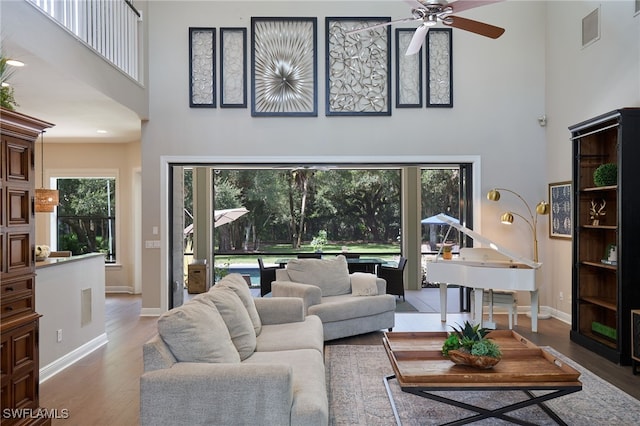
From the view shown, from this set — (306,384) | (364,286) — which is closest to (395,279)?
(364,286)

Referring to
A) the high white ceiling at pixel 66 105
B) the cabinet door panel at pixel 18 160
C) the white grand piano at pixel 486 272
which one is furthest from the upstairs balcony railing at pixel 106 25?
the white grand piano at pixel 486 272

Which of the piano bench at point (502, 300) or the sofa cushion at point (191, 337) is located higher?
the sofa cushion at point (191, 337)

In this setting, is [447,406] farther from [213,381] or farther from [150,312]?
[150,312]

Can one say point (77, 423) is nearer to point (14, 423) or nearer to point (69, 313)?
point (14, 423)

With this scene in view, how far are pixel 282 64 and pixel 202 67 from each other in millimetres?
1165

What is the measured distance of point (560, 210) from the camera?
21.9 ft

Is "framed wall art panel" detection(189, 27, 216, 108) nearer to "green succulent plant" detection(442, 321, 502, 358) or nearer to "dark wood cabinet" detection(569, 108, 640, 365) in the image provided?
"dark wood cabinet" detection(569, 108, 640, 365)

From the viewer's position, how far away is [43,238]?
30.4ft

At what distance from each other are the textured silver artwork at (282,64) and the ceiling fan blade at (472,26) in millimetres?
3052

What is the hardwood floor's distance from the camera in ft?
11.8

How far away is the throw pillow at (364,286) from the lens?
6016mm

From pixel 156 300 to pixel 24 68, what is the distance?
370 cm

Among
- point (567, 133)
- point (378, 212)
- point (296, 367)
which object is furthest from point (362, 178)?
point (296, 367)

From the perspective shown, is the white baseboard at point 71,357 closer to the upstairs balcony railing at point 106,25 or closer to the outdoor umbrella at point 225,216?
the upstairs balcony railing at point 106,25
